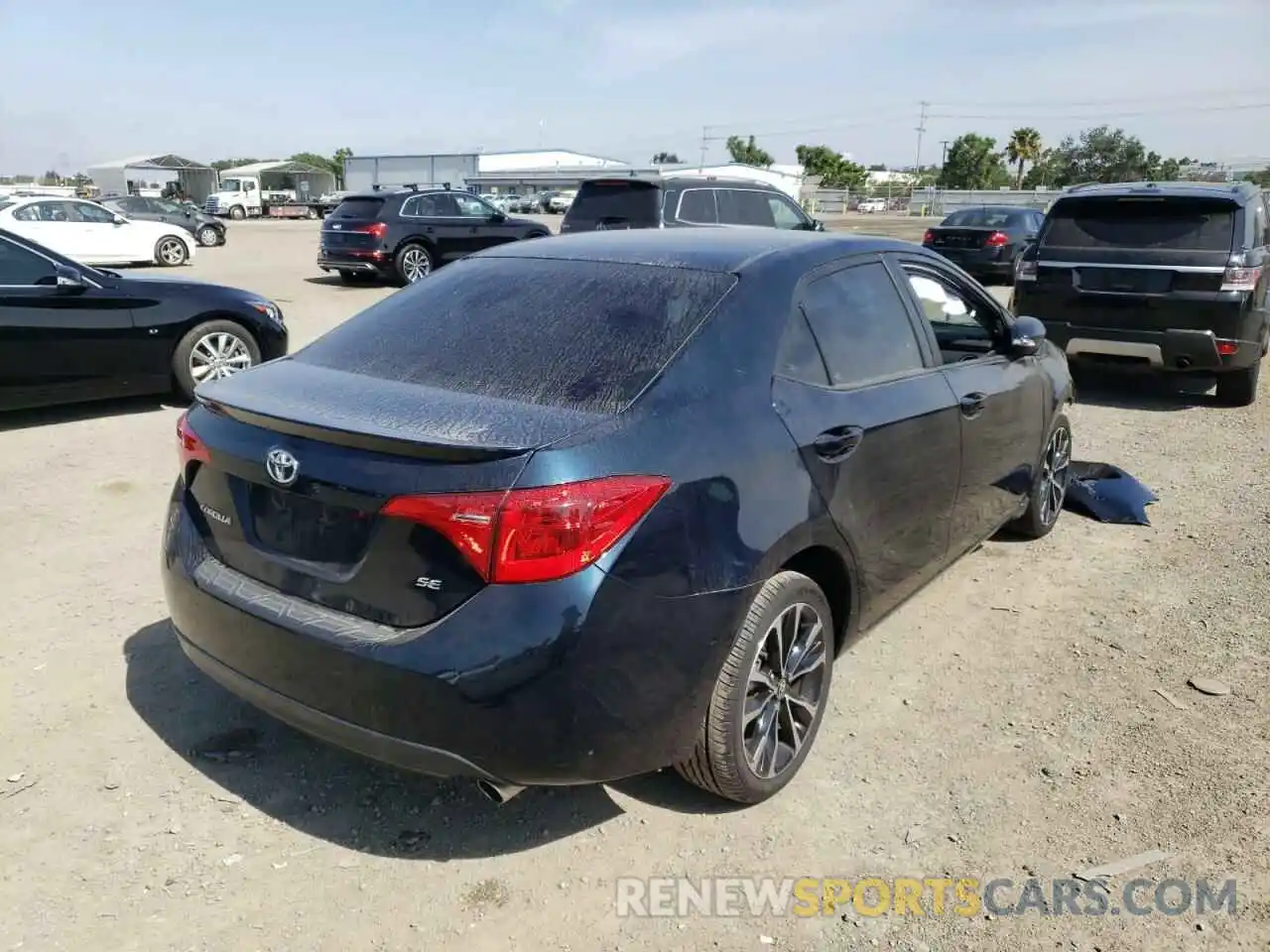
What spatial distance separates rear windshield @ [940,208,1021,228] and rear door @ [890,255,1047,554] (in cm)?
1484

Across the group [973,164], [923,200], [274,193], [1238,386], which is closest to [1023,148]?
[973,164]

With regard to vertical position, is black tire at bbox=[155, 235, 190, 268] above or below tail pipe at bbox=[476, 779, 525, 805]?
above

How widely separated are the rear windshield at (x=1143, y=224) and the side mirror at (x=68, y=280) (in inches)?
306

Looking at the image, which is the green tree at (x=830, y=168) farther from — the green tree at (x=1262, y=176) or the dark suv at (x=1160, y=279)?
the dark suv at (x=1160, y=279)

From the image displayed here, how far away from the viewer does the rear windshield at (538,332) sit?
9.14 ft

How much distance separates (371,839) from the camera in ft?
9.30

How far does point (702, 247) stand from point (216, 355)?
18.2 ft

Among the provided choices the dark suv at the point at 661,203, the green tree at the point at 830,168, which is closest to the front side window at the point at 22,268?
the dark suv at the point at 661,203

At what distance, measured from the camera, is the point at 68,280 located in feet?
22.9

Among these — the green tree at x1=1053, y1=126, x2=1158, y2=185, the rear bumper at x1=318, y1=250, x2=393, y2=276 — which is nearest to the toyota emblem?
the rear bumper at x1=318, y1=250, x2=393, y2=276

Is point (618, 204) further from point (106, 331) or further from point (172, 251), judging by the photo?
point (172, 251)

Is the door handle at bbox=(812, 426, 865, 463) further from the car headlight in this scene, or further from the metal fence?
the metal fence

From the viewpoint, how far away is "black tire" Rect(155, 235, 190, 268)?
20.2m

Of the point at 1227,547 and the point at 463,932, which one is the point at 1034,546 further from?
the point at 463,932
